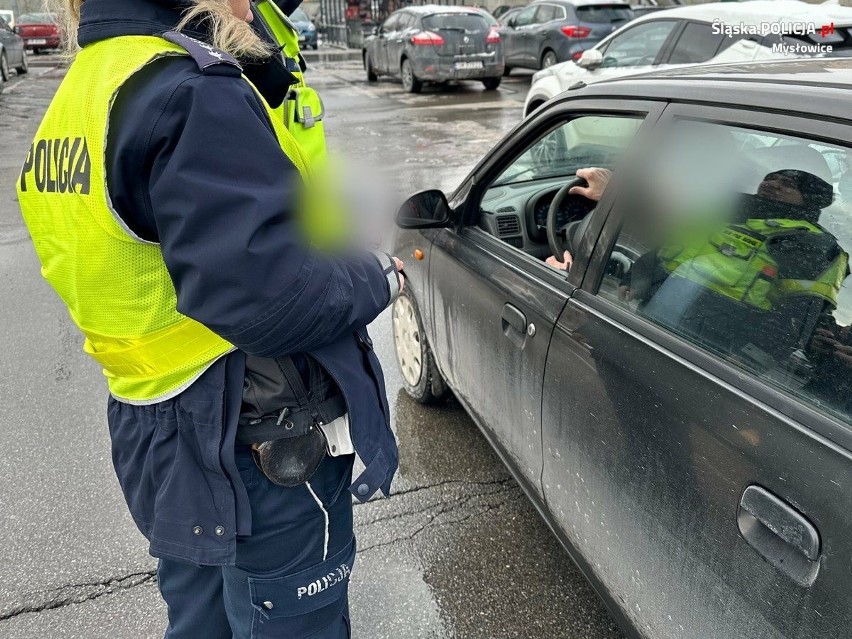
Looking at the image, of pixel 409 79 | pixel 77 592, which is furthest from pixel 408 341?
pixel 409 79

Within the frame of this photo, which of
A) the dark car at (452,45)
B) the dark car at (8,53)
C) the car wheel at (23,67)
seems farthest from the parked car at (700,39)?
the car wheel at (23,67)

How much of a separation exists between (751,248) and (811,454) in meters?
0.50

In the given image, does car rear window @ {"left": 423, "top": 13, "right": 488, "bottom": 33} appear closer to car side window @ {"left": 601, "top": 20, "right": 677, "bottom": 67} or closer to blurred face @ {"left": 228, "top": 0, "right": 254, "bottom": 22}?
car side window @ {"left": 601, "top": 20, "right": 677, "bottom": 67}

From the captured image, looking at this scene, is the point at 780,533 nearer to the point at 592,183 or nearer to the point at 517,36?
the point at 592,183

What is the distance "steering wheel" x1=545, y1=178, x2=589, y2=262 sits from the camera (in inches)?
96.7

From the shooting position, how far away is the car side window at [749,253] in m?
1.29

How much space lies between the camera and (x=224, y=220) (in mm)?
1029

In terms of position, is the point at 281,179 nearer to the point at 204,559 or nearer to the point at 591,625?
the point at 204,559

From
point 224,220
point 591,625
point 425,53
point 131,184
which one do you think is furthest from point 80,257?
point 425,53

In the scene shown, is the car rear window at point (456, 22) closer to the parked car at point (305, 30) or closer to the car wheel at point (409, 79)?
the car wheel at point (409, 79)

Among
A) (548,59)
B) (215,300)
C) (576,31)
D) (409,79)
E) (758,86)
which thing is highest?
(758,86)

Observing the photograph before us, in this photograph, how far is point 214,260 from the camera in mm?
1033

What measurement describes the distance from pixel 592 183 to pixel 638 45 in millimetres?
5621

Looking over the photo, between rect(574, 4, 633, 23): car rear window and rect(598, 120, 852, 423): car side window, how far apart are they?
42.3 feet
